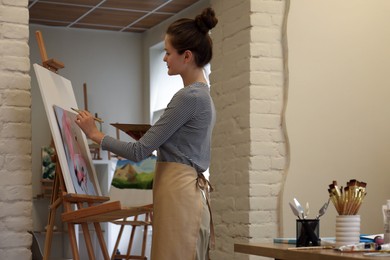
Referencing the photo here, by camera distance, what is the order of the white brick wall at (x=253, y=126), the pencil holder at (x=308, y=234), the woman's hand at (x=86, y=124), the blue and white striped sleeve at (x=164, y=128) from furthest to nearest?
the white brick wall at (x=253, y=126) → the woman's hand at (x=86, y=124) → the blue and white striped sleeve at (x=164, y=128) → the pencil holder at (x=308, y=234)

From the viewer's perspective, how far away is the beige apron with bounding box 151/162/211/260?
2.71 metres

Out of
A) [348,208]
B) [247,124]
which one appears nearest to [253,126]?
[247,124]

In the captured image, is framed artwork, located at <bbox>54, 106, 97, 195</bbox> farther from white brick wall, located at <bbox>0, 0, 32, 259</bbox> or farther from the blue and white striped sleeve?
the blue and white striped sleeve

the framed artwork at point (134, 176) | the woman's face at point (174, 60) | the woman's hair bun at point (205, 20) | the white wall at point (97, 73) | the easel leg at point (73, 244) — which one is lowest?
the easel leg at point (73, 244)

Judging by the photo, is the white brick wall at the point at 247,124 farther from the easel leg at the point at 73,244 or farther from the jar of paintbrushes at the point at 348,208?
the jar of paintbrushes at the point at 348,208

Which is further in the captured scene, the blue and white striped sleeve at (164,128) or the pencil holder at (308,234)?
the blue and white striped sleeve at (164,128)

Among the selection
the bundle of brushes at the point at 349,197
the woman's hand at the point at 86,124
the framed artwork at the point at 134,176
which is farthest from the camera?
the framed artwork at the point at 134,176

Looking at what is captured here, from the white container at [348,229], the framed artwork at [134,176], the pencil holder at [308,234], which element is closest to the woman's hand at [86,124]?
the pencil holder at [308,234]

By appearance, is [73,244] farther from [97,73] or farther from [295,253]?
[97,73]

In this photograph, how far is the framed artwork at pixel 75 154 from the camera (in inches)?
141

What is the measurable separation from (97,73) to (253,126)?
14.9 ft

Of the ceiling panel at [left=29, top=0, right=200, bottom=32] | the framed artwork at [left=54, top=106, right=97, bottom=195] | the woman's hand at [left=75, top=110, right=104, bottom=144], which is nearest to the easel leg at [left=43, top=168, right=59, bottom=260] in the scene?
the framed artwork at [left=54, top=106, right=97, bottom=195]

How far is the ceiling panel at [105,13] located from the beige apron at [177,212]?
4848 millimetres

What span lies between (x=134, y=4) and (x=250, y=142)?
3443 mm
